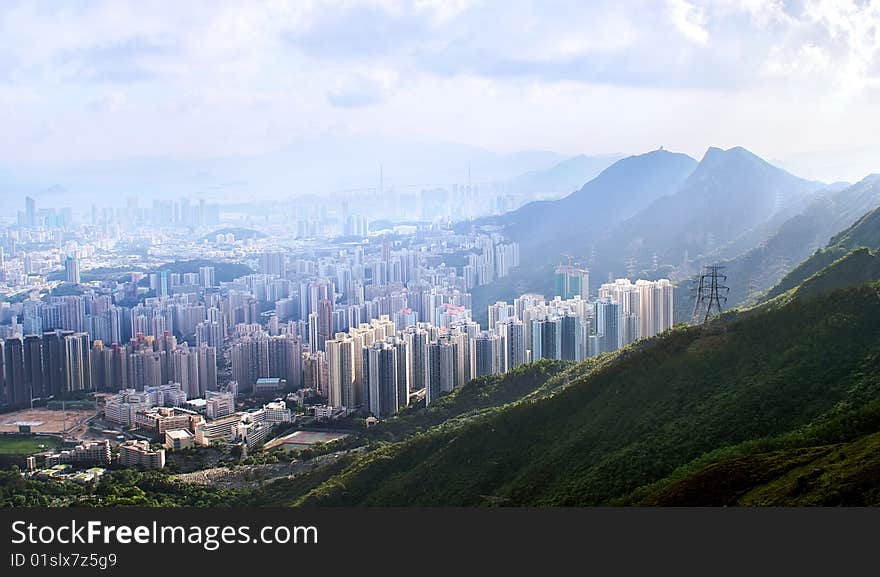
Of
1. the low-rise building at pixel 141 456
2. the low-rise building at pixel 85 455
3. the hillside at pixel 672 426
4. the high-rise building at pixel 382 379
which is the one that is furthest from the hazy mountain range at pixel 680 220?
the hillside at pixel 672 426

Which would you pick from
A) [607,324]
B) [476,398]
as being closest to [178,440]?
[476,398]

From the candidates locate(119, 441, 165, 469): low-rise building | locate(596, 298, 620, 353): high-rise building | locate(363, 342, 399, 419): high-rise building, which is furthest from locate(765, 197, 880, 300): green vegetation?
locate(119, 441, 165, 469): low-rise building

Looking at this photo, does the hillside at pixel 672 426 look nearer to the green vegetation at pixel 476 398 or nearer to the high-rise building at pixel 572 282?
the green vegetation at pixel 476 398

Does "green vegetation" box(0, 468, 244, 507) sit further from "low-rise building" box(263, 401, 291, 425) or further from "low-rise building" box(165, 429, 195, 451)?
"low-rise building" box(263, 401, 291, 425)

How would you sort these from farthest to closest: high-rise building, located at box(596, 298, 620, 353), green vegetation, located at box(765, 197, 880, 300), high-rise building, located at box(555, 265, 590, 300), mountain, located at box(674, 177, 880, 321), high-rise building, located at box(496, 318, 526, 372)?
high-rise building, located at box(555, 265, 590, 300) → mountain, located at box(674, 177, 880, 321) → high-rise building, located at box(596, 298, 620, 353) → high-rise building, located at box(496, 318, 526, 372) → green vegetation, located at box(765, 197, 880, 300)

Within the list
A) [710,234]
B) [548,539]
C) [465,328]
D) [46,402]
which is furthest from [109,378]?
[710,234]

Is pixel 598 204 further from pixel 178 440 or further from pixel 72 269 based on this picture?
pixel 178 440
